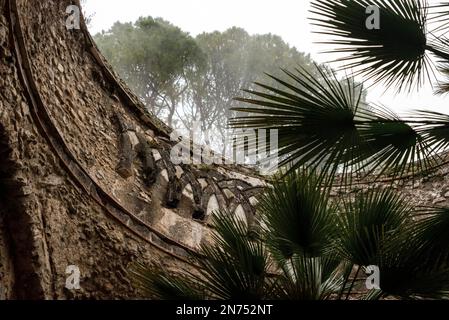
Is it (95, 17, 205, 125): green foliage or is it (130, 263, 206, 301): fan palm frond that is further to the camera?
(95, 17, 205, 125): green foliage

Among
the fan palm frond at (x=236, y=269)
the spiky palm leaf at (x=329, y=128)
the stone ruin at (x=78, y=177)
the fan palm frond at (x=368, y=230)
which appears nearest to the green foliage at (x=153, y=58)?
the stone ruin at (x=78, y=177)

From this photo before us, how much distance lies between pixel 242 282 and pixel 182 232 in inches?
117

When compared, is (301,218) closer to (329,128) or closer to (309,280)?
(309,280)

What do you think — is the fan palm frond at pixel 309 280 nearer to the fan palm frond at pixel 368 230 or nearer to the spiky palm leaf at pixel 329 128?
the fan palm frond at pixel 368 230

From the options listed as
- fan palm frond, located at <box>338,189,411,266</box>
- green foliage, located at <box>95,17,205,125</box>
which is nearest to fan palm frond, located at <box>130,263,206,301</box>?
fan palm frond, located at <box>338,189,411,266</box>

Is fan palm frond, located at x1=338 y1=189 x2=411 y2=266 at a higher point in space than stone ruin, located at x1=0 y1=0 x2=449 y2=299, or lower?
lower

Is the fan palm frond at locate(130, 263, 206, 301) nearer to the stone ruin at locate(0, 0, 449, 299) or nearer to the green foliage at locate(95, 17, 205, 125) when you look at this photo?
the stone ruin at locate(0, 0, 449, 299)

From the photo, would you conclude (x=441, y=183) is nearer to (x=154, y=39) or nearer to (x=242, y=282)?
(x=242, y=282)

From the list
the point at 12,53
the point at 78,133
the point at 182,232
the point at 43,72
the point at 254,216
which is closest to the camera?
the point at 12,53

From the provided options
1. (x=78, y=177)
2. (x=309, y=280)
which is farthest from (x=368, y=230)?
(x=78, y=177)

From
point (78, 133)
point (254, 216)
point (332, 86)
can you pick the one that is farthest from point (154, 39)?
point (332, 86)

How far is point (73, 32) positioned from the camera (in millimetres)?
5523

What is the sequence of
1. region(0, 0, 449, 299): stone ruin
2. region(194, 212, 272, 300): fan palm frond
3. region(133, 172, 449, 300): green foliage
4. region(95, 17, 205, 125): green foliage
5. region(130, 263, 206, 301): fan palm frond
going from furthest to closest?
region(95, 17, 205, 125): green foliage
region(0, 0, 449, 299): stone ruin
region(130, 263, 206, 301): fan palm frond
region(194, 212, 272, 300): fan palm frond
region(133, 172, 449, 300): green foliage

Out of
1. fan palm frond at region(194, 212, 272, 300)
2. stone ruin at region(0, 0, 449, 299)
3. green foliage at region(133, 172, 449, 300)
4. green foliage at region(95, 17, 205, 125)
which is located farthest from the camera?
green foliage at region(95, 17, 205, 125)
